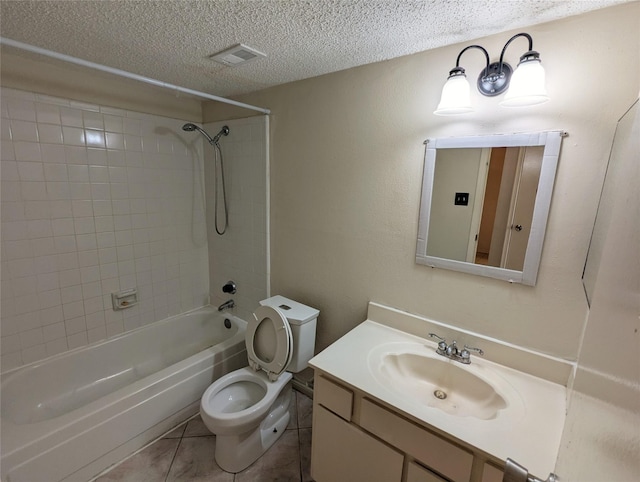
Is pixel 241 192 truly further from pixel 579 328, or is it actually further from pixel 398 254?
pixel 579 328

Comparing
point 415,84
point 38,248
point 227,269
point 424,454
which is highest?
point 415,84

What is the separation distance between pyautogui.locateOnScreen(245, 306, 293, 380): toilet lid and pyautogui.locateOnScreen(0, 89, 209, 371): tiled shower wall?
1.10 meters

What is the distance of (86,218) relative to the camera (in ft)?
6.57

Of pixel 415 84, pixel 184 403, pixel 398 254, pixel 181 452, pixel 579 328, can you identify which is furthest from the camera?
pixel 184 403

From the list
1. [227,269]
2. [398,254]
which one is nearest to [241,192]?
[227,269]

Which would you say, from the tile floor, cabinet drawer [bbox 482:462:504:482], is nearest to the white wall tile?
the tile floor

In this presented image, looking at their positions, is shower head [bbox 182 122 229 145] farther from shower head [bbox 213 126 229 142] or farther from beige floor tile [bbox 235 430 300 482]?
beige floor tile [bbox 235 430 300 482]

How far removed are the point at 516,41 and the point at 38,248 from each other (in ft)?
9.14

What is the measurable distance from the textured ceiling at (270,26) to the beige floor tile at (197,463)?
7.24 feet

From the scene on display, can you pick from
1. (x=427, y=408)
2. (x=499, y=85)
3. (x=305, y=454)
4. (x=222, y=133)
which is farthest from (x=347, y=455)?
(x=222, y=133)

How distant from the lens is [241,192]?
7.66 ft

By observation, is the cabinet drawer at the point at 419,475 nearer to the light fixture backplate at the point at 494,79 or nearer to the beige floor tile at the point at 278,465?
the beige floor tile at the point at 278,465

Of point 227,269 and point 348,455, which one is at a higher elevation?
point 227,269

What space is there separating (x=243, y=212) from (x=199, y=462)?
65.2 inches
